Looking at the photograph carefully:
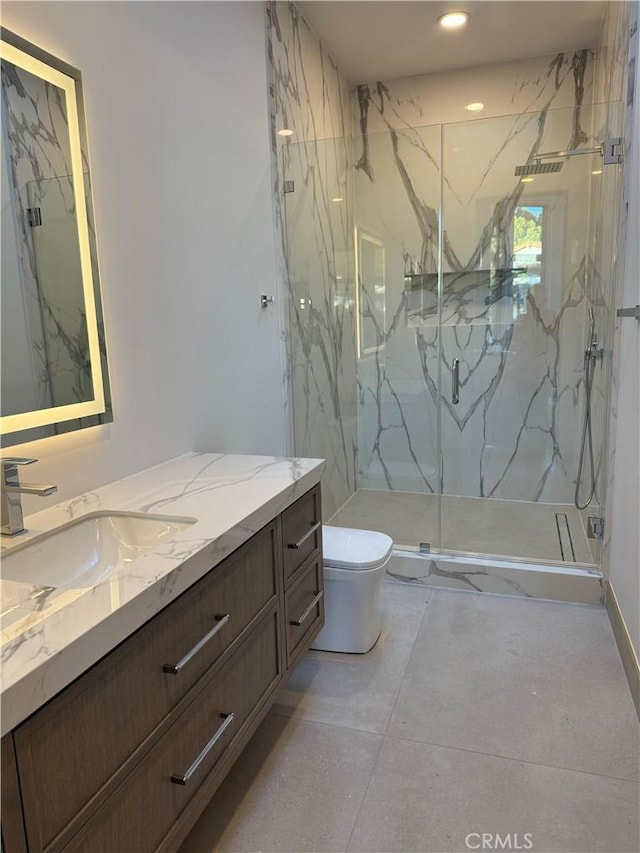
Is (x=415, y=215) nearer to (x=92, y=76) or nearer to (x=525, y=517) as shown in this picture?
(x=525, y=517)

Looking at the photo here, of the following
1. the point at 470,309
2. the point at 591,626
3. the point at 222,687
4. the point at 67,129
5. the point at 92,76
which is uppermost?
the point at 92,76

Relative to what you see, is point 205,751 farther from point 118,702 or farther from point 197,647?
point 118,702

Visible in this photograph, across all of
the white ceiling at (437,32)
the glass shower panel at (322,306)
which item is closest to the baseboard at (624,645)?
the glass shower panel at (322,306)

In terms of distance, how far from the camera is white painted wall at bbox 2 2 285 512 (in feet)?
5.33

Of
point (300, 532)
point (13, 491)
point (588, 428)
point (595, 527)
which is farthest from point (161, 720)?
point (588, 428)

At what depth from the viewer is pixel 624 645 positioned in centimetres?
215

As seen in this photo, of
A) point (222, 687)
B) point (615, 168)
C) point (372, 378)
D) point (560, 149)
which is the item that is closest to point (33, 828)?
point (222, 687)

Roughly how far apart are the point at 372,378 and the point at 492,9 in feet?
7.15

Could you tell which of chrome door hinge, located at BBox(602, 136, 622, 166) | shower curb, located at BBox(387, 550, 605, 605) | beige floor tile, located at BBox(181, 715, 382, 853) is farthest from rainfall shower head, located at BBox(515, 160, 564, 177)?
beige floor tile, located at BBox(181, 715, 382, 853)

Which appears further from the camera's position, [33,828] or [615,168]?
[615,168]

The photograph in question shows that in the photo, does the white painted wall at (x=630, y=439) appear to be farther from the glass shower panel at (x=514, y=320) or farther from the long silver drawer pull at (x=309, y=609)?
the long silver drawer pull at (x=309, y=609)

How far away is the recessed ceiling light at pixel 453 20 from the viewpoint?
3.00 m

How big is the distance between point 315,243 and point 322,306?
0.37 meters

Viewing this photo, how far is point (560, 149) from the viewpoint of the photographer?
3477mm
